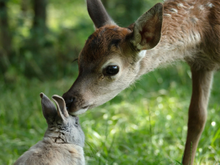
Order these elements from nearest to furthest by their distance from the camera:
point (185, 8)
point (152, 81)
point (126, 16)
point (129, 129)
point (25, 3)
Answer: point (185, 8) < point (129, 129) < point (152, 81) < point (126, 16) < point (25, 3)

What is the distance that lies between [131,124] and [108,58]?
83.0 inches

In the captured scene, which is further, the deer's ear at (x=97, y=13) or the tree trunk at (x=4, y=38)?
the tree trunk at (x=4, y=38)

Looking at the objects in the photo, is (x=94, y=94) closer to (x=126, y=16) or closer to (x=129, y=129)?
(x=129, y=129)

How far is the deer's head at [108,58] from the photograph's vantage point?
3.24 metres

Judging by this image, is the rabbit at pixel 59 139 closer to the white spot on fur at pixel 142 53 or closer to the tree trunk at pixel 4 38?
the white spot on fur at pixel 142 53

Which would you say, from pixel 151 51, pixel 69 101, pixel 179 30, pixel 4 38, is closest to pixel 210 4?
pixel 179 30

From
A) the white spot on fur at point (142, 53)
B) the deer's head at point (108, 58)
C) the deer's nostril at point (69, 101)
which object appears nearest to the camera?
the deer's nostril at point (69, 101)

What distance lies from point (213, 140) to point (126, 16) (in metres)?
4.37

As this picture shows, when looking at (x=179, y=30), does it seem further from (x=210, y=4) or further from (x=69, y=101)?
(x=69, y=101)

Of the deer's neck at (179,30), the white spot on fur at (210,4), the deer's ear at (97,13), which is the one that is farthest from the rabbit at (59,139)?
the white spot on fur at (210,4)

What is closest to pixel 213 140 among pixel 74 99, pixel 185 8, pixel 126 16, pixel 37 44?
pixel 185 8

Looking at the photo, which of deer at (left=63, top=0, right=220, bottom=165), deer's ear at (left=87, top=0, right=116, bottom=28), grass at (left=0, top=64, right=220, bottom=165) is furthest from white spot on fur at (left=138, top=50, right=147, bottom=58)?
deer's ear at (left=87, top=0, right=116, bottom=28)

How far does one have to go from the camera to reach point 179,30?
3.70 metres

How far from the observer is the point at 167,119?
511 cm
